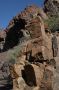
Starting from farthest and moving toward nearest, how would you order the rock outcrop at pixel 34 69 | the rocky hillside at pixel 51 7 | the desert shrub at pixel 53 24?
the rocky hillside at pixel 51 7 → the desert shrub at pixel 53 24 → the rock outcrop at pixel 34 69

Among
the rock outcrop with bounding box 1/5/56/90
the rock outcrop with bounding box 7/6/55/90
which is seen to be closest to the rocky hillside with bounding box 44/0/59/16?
the rock outcrop with bounding box 1/5/56/90

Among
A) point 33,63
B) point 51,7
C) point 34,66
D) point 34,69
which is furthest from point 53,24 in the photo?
point 34,69

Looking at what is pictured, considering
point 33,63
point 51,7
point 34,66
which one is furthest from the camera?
point 51,7

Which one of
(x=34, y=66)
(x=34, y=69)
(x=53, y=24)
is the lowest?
(x=34, y=69)

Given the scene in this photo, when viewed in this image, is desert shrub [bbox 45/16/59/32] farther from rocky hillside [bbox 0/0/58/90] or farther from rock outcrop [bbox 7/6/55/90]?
rock outcrop [bbox 7/6/55/90]

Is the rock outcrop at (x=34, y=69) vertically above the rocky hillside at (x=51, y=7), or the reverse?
the rocky hillside at (x=51, y=7)

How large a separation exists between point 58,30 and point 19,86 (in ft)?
44.2

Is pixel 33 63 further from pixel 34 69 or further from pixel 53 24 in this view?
→ pixel 53 24

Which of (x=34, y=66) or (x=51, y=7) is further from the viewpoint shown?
(x=51, y=7)

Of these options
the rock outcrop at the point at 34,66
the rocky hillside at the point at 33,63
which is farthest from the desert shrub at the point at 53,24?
the rock outcrop at the point at 34,66

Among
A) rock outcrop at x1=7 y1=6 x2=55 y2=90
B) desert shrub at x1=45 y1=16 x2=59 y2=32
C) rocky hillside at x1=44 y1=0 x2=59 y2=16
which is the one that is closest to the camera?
rock outcrop at x1=7 y1=6 x2=55 y2=90

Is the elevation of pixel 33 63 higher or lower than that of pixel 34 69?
higher

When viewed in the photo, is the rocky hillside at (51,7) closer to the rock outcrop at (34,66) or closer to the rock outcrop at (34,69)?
the rock outcrop at (34,66)

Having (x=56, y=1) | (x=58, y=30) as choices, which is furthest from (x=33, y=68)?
(x=56, y=1)
